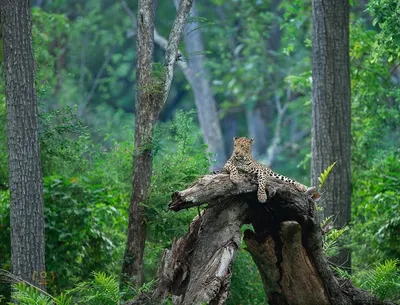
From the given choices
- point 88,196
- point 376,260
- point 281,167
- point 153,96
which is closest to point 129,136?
point 88,196

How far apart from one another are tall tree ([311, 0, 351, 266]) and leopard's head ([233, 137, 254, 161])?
13.2 feet

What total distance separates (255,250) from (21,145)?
3.27 m

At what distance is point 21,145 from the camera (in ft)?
39.4

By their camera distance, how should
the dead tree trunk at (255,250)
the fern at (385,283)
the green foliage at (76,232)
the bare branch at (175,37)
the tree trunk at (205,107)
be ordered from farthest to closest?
1. the tree trunk at (205,107)
2. the green foliage at (76,232)
3. the bare branch at (175,37)
4. the fern at (385,283)
5. the dead tree trunk at (255,250)

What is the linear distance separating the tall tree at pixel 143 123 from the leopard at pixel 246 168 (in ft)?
6.83

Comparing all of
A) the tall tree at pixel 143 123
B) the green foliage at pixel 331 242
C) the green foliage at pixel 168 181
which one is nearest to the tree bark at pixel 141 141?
the tall tree at pixel 143 123

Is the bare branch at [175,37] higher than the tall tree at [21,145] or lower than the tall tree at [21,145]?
higher

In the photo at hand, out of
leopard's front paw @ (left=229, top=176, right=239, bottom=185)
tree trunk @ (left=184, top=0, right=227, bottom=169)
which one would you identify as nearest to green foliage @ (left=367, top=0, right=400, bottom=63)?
leopard's front paw @ (left=229, top=176, right=239, bottom=185)

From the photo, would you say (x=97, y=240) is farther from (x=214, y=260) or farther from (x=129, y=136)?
(x=214, y=260)

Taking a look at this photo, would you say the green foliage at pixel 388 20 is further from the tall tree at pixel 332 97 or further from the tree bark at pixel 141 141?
the tree bark at pixel 141 141

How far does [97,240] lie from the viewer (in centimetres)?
1445

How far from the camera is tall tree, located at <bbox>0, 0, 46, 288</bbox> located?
12000 millimetres

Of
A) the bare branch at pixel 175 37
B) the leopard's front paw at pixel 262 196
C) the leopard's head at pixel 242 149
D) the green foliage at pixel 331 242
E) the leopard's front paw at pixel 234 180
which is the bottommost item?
the green foliage at pixel 331 242

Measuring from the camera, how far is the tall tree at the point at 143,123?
12594mm
